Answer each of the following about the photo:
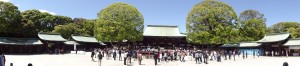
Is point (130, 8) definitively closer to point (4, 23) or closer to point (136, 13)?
point (136, 13)

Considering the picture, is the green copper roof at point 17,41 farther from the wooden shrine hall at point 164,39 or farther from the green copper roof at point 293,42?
the green copper roof at point 293,42

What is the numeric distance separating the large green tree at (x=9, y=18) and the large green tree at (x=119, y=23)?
17.1 metres

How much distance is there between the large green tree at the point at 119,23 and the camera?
200 feet

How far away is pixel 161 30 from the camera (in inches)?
3135

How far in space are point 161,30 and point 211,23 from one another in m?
23.8

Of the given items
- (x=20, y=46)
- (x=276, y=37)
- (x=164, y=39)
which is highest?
(x=276, y=37)

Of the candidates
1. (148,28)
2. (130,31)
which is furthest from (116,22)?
(148,28)

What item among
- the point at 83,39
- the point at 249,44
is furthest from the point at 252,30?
the point at 83,39

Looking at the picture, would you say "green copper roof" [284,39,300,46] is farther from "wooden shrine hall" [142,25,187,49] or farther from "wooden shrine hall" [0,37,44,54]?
"wooden shrine hall" [0,37,44,54]

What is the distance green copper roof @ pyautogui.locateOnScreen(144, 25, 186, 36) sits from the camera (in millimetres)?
75556

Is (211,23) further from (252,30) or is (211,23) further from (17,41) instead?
(17,41)

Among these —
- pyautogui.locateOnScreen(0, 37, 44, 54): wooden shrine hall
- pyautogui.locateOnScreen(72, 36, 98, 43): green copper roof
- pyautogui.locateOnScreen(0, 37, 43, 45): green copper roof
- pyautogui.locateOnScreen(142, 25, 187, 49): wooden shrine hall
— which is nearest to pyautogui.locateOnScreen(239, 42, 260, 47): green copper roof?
pyautogui.locateOnScreen(142, 25, 187, 49): wooden shrine hall

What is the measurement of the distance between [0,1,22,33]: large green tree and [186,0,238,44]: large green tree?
113 feet

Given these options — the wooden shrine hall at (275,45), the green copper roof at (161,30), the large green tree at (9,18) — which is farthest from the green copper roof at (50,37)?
the wooden shrine hall at (275,45)
